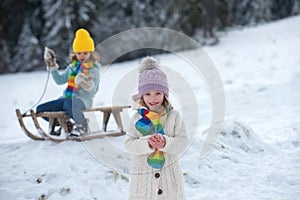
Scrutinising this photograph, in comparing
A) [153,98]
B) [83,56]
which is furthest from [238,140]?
[153,98]

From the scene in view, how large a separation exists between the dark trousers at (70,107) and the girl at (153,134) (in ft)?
6.03

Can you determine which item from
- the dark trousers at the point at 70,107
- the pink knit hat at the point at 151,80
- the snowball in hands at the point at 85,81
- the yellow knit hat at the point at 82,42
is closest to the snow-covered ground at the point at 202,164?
the dark trousers at the point at 70,107

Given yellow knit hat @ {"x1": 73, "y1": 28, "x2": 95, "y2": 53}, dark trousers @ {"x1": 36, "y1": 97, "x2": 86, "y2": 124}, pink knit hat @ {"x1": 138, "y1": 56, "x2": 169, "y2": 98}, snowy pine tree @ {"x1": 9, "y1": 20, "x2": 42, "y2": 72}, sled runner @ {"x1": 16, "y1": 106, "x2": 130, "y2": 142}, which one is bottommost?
sled runner @ {"x1": 16, "y1": 106, "x2": 130, "y2": 142}

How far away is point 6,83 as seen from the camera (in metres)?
13.6

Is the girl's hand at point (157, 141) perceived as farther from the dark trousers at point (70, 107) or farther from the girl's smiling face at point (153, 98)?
the dark trousers at point (70, 107)

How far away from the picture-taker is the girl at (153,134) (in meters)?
2.33

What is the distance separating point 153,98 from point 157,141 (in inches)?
12.5

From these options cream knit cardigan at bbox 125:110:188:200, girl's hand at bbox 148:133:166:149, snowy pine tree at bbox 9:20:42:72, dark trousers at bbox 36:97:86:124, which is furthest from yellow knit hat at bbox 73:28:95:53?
snowy pine tree at bbox 9:20:42:72

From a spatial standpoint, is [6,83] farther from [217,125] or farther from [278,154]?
[278,154]

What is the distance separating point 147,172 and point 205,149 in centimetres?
201

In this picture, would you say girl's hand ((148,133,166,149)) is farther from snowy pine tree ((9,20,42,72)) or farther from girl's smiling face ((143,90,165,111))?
snowy pine tree ((9,20,42,72))

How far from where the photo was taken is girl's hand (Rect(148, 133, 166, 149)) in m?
2.21

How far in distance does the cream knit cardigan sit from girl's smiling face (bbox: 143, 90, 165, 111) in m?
0.11

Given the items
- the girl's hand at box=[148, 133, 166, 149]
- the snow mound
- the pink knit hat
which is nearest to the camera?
the girl's hand at box=[148, 133, 166, 149]
